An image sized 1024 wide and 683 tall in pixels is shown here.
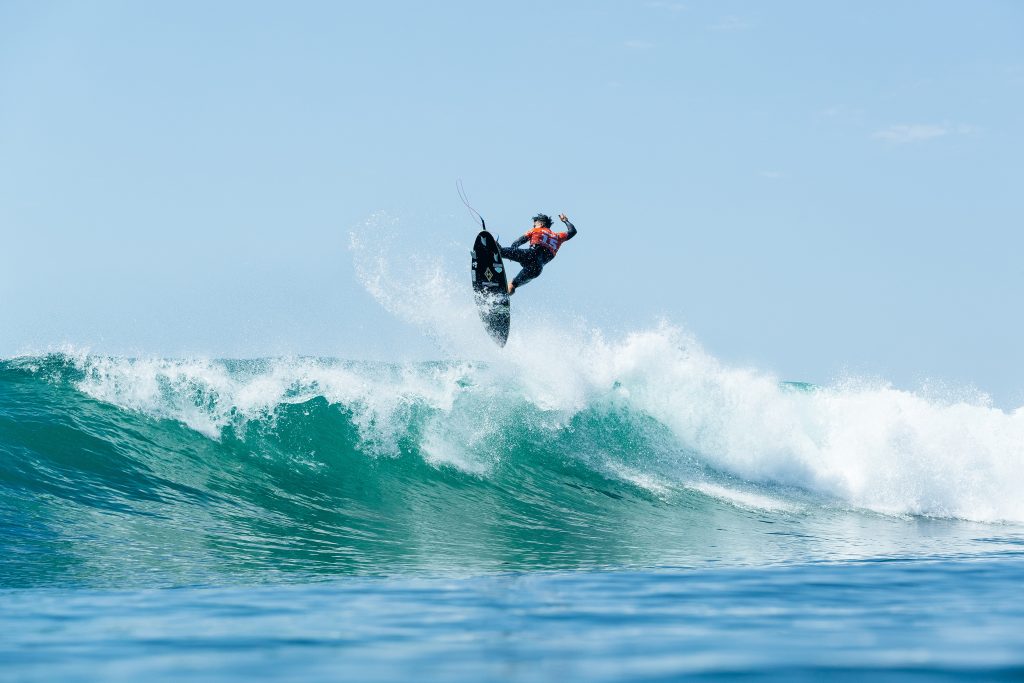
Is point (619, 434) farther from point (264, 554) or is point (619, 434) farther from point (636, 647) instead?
point (636, 647)

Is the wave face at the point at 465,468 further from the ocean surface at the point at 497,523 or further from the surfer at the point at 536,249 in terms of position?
the surfer at the point at 536,249

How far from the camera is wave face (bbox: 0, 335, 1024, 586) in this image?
24.0 ft

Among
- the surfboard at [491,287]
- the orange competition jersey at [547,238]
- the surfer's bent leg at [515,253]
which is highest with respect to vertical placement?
the orange competition jersey at [547,238]

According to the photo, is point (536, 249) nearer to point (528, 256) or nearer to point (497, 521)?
point (528, 256)

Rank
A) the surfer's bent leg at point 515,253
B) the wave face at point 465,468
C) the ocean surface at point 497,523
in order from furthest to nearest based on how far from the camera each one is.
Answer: the surfer's bent leg at point 515,253, the wave face at point 465,468, the ocean surface at point 497,523

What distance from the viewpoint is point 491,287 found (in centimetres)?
1266

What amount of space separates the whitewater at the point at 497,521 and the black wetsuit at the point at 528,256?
1.54 meters

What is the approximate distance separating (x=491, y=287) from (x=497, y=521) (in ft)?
13.9

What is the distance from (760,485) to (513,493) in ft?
12.4

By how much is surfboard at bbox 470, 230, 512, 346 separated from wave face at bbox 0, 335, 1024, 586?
1.98 feet

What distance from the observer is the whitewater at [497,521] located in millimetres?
4156

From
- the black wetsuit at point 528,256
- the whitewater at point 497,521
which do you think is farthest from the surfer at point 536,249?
the whitewater at point 497,521

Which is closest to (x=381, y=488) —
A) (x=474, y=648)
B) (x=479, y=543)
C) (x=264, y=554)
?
(x=479, y=543)

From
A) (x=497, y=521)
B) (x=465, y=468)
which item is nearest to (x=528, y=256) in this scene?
(x=465, y=468)
